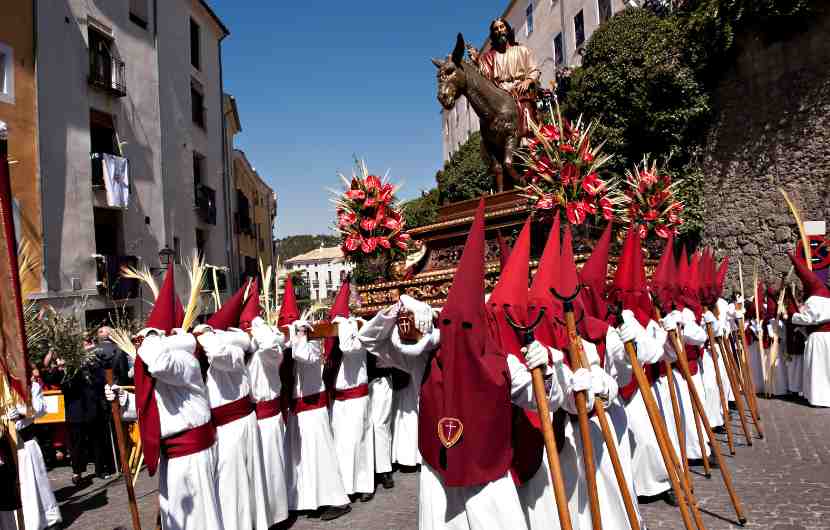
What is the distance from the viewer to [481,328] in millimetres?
3227

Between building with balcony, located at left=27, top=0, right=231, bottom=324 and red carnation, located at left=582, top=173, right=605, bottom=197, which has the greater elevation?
building with balcony, located at left=27, top=0, right=231, bottom=324

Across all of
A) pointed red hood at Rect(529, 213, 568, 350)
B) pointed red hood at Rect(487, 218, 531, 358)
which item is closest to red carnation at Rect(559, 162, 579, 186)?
pointed red hood at Rect(529, 213, 568, 350)

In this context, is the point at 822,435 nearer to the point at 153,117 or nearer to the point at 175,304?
the point at 175,304

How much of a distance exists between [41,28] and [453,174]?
19.3 m

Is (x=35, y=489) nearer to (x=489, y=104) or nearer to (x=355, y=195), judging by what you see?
(x=355, y=195)

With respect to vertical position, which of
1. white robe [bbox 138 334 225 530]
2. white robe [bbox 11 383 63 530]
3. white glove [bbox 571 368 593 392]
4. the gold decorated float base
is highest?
the gold decorated float base

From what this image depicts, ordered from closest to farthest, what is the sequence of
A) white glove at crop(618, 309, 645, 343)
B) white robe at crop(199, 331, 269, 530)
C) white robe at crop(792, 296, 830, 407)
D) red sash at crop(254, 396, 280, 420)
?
white glove at crop(618, 309, 645, 343) → white robe at crop(199, 331, 269, 530) → red sash at crop(254, 396, 280, 420) → white robe at crop(792, 296, 830, 407)

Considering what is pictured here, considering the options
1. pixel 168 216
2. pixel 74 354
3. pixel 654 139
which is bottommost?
pixel 74 354

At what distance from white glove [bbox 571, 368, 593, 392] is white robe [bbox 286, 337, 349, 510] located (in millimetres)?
3238

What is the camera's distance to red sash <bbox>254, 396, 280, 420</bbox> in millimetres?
5957

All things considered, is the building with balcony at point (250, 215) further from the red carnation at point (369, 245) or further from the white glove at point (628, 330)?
the white glove at point (628, 330)

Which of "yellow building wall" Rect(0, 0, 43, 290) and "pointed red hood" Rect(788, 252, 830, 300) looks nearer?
"pointed red hood" Rect(788, 252, 830, 300)

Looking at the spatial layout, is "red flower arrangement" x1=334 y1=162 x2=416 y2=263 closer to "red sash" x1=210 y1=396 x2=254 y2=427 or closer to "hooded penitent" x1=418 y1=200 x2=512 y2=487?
"red sash" x1=210 y1=396 x2=254 y2=427

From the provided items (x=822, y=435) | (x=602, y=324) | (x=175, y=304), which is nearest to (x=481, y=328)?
(x=602, y=324)
